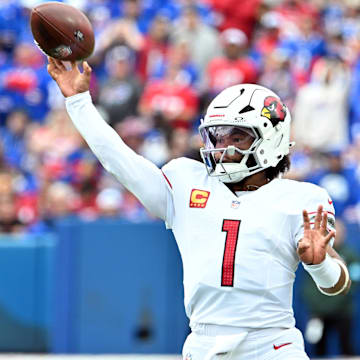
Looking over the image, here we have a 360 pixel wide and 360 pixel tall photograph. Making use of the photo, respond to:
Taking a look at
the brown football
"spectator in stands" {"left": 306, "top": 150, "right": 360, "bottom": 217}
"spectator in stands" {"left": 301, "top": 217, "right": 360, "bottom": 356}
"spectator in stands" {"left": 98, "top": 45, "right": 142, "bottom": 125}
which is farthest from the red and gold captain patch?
"spectator in stands" {"left": 98, "top": 45, "right": 142, "bottom": 125}

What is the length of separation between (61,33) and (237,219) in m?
1.04

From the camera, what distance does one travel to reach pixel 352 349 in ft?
23.6

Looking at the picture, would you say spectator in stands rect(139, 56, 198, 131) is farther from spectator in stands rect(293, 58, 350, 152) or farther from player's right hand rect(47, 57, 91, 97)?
player's right hand rect(47, 57, 91, 97)

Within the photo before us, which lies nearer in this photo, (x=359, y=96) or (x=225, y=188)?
(x=225, y=188)

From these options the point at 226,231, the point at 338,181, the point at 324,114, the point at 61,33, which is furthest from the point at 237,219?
the point at 324,114

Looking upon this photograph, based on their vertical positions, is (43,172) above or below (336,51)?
below

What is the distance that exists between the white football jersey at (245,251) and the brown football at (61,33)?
30.5 inches

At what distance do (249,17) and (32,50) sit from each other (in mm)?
2667

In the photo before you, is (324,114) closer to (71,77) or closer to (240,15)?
(240,15)

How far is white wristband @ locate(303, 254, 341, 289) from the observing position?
10.6 ft

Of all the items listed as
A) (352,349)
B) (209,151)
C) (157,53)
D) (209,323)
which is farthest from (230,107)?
(157,53)

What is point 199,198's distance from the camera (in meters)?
3.41

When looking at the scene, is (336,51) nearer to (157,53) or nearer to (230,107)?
(157,53)

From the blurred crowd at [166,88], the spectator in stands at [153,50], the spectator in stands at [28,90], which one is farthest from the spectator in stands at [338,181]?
the spectator in stands at [28,90]
